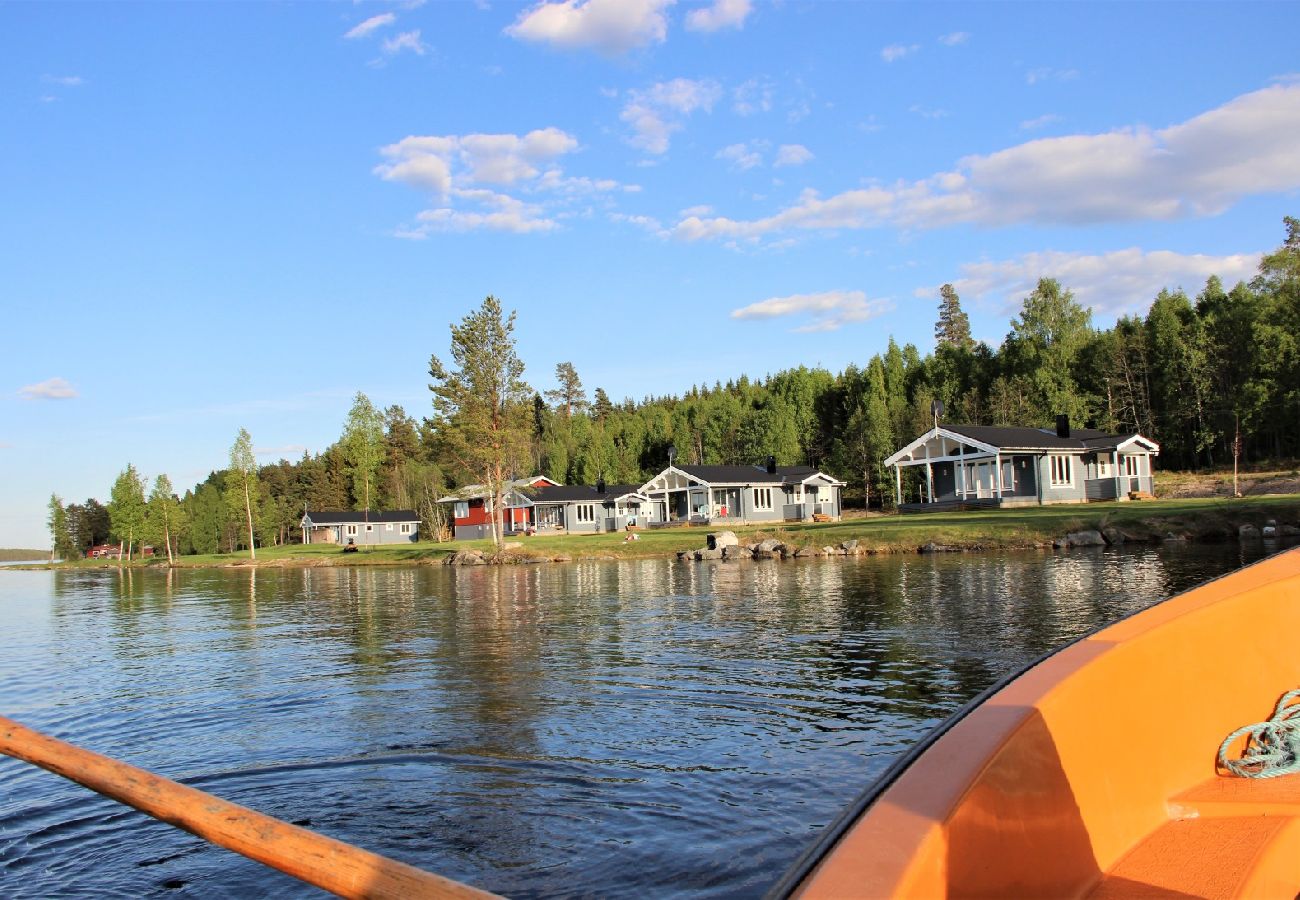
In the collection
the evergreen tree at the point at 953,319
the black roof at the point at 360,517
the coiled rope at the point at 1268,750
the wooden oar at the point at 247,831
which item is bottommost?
the coiled rope at the point at 1268,750

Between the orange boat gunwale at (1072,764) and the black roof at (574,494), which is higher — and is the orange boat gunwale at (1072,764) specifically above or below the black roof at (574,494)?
below

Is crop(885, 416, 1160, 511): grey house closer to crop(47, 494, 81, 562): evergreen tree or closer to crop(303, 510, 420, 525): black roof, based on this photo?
crop(303, 510, 420, 525): black roof

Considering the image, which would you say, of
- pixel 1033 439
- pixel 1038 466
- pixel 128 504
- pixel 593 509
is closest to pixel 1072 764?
pixel 1038 466

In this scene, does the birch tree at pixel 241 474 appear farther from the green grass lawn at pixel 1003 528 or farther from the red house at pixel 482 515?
the green grass lawn at pixel 1003 528

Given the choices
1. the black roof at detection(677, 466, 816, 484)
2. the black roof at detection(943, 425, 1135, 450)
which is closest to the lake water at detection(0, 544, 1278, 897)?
the black roof at detection(943, 425, 1135, 450)

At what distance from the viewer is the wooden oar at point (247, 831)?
2.53 m

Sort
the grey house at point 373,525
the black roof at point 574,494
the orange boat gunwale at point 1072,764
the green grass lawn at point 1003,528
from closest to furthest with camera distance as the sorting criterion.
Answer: the orange boat gunwale at point 1072,764, the green grass lawn at point 1003,528, the black roof at point 574,494, the grey house at point 373,525

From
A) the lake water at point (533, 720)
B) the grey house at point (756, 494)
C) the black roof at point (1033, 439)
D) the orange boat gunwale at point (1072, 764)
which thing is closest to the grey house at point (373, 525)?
the grey house at point (756, 494)

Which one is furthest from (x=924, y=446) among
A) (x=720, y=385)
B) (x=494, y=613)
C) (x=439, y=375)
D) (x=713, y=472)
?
(x=720, y=385)

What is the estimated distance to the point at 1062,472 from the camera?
46.3 m

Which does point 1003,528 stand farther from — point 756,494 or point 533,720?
point 533,720

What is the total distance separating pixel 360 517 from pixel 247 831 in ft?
279

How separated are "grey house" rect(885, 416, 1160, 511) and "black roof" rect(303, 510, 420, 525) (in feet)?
169

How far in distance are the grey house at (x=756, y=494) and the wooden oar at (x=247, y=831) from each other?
175ft
